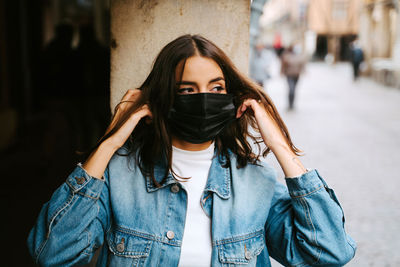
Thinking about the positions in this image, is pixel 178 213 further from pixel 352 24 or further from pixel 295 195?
pixel 352 24

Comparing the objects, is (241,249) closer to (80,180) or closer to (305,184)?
(305,184)

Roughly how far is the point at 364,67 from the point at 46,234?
2357 cm

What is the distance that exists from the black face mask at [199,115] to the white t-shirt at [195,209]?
0.26 ft

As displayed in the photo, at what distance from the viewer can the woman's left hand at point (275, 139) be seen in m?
1.75

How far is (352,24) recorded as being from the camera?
38.6 m

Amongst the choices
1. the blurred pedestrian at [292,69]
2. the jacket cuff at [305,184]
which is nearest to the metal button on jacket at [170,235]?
the jacket cuff at [305,184]

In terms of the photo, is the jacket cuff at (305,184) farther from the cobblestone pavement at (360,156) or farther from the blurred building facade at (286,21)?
the blurred building facade at (286,21)

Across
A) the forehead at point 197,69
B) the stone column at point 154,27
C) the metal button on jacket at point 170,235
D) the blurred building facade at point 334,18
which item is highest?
the blurred building facade at point 334,18

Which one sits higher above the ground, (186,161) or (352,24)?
(352,24)

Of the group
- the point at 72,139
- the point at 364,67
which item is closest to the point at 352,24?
the point at 364,67

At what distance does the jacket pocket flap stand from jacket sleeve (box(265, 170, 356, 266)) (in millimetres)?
566

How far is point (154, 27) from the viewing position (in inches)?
93.9

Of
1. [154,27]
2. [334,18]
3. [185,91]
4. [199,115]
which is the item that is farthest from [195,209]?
[334,18]

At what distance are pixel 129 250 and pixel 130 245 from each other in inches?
0.8
